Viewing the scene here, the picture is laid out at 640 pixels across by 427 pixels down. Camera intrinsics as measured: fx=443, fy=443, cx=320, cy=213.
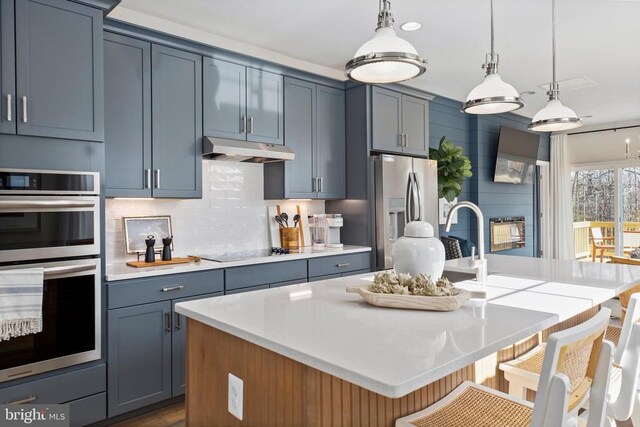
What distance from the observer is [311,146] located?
13.3ft

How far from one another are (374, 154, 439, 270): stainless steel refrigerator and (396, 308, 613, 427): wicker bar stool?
8.62 ft

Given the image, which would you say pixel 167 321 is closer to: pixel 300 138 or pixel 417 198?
pixel 300 138

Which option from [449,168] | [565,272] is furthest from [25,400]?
[449,168]

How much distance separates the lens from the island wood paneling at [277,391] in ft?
3.84

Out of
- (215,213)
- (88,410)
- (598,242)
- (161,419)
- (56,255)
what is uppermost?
(215,213)

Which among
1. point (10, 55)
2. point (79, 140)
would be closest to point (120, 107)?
point (79, 140)

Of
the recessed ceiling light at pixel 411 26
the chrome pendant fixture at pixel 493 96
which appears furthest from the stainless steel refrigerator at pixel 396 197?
the chrome pendant fixture at pixel 493 96

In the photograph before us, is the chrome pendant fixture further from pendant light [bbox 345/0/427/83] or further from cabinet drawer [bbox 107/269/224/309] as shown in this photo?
cabinet drawer [bbox 107/269/224/309]

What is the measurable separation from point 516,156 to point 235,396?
20.2 feet

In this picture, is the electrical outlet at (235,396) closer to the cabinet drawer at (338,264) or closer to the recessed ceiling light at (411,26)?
the cabinet drawer at (338,264)

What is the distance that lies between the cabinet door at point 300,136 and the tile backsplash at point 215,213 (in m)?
0.30

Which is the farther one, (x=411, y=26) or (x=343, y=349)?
(x=411, y=26)

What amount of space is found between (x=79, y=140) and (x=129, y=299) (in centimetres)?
97

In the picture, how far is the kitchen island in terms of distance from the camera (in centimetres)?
110
